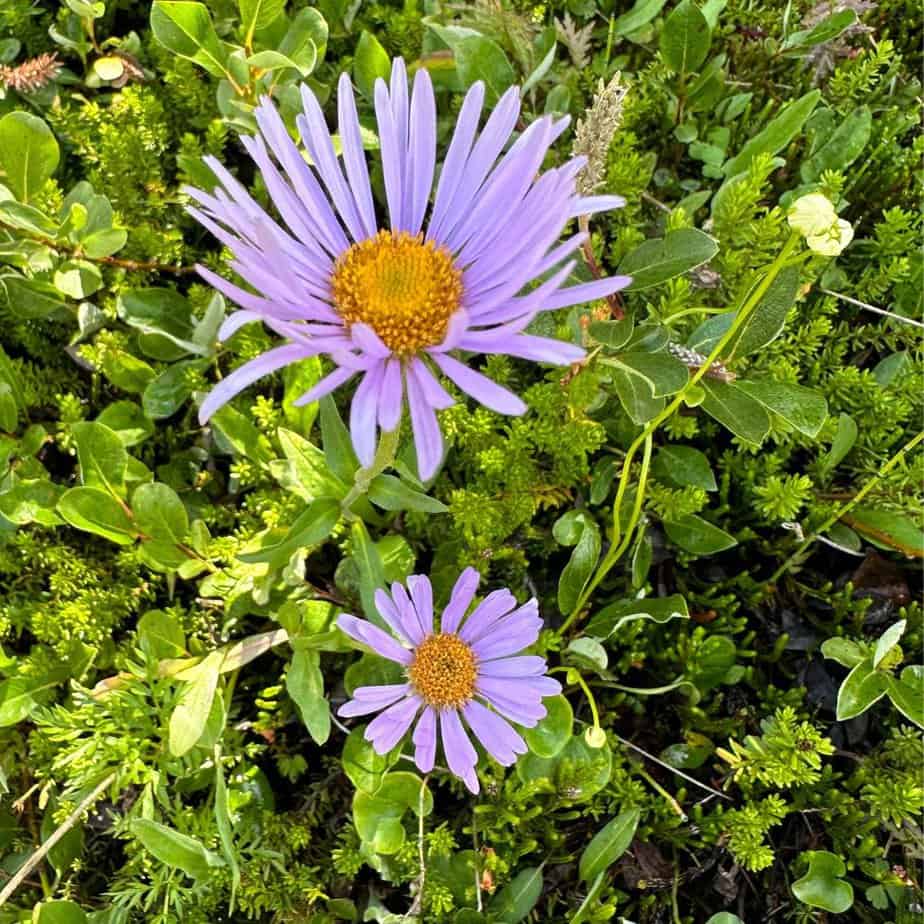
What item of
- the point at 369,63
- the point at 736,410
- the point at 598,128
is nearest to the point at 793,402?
the point at 736,410

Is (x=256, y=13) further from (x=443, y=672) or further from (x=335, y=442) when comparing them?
(x=443, y=672)

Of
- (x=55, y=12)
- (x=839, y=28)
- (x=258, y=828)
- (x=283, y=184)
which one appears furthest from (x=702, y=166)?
(x=258, y=828)

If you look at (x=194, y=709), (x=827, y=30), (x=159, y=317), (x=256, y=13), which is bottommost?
(x=194, y=709)

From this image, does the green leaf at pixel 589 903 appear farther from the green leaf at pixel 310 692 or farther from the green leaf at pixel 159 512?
the green leaf at pixel 159 512

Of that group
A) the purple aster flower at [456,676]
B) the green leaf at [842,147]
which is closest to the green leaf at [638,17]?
the green leaf at [842,147]

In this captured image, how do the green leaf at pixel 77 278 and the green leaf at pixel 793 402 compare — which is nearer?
the green leaf at pixel 793 402
